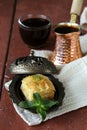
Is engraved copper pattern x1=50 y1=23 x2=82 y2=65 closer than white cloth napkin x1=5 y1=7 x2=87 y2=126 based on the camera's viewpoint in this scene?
No

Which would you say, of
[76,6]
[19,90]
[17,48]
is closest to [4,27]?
[17,48]

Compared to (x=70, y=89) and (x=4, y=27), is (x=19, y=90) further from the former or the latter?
(x=4, y=27)

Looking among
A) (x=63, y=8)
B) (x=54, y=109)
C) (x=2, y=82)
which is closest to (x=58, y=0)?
(x=63, y=8)

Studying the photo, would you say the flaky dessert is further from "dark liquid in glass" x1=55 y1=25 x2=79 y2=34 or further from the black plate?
"dark liquid in glass" x1=55 y1=25 x2=79 y2=34

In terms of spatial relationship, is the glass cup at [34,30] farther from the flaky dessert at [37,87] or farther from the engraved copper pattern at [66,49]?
the flaky dessert at [37,87]

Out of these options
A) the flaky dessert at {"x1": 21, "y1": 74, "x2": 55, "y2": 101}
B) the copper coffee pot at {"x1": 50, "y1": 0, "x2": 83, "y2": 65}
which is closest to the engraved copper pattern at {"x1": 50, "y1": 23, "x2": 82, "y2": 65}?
the copper coffee pot at {"x1": 50, "y1": 0, "x2": 83, "y2": 65}

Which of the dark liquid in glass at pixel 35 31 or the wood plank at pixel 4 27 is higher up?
the dark liquid in glass at pixel 35 31

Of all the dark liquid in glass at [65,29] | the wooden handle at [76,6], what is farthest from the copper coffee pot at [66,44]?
the wooden handle at [76,6]
